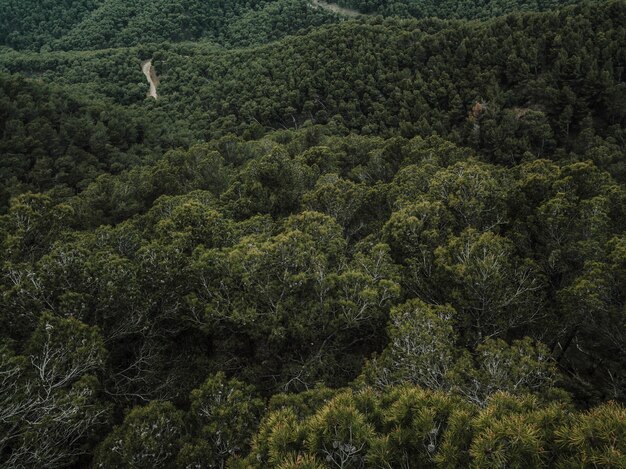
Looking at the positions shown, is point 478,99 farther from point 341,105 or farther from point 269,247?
point 269,247

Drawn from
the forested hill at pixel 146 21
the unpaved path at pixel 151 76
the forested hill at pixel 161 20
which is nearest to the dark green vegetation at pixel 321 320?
the unpaved path at pixel 151 76

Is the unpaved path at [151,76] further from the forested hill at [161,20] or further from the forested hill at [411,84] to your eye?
the forested hill at [161,20]

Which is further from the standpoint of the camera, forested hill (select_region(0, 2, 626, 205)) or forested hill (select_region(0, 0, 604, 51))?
forested hill (select_region(0, 0, 604, 51))

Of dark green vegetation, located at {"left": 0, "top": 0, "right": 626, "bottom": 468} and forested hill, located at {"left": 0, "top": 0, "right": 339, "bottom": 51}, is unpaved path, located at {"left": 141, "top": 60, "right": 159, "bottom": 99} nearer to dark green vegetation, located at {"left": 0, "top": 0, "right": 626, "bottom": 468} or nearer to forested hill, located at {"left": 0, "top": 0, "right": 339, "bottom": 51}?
forested hill, located at {"left": 0, "top": 0, "right": 339, "bottom": 51}

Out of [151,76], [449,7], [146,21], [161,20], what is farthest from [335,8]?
[151,76]

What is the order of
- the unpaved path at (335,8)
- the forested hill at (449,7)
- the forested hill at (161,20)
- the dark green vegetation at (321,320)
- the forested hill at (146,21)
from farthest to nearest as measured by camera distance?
the unpaved path at (335,8) → the forested hill at (146,21) → the forested hill at (161,20) → the forested hill at (449,7) → the dark green vegetation at (321,320)

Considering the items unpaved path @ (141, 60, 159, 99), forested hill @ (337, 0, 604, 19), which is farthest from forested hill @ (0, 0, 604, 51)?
unpaved path @ (141, 60, 159, 99)
